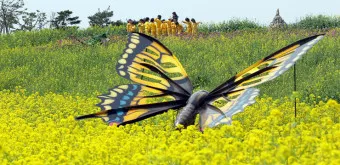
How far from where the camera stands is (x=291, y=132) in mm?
5484

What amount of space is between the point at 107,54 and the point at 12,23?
3459cm

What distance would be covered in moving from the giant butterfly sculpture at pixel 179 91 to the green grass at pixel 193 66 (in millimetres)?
3584

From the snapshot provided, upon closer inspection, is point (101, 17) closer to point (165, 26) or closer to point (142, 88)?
point (165, 26)

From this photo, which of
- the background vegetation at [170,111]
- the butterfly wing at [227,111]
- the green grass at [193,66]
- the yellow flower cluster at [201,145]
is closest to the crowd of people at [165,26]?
the background vegetation at [170,111]

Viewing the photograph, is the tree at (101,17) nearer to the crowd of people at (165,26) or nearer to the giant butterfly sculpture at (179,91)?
the crowd of people at (165,26)

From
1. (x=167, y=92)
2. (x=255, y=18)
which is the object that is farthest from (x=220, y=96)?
(x=255, y=18)

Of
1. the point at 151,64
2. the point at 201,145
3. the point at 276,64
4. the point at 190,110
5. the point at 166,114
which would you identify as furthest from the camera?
the point at 166,114

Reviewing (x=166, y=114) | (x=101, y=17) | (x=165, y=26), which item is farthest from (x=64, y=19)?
(x=166, y=114)

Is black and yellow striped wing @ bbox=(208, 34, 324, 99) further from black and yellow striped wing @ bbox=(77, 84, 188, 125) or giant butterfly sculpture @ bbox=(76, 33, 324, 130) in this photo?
black and yellow striped wing @ bbox=(77, 84, 188, 125)

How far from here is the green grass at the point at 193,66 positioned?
12875mm

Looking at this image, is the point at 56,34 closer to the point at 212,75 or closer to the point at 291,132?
the point at 212,75

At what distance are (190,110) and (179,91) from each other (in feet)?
1.73

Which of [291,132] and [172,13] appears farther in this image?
[172,13]

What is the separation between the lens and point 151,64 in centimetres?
813
